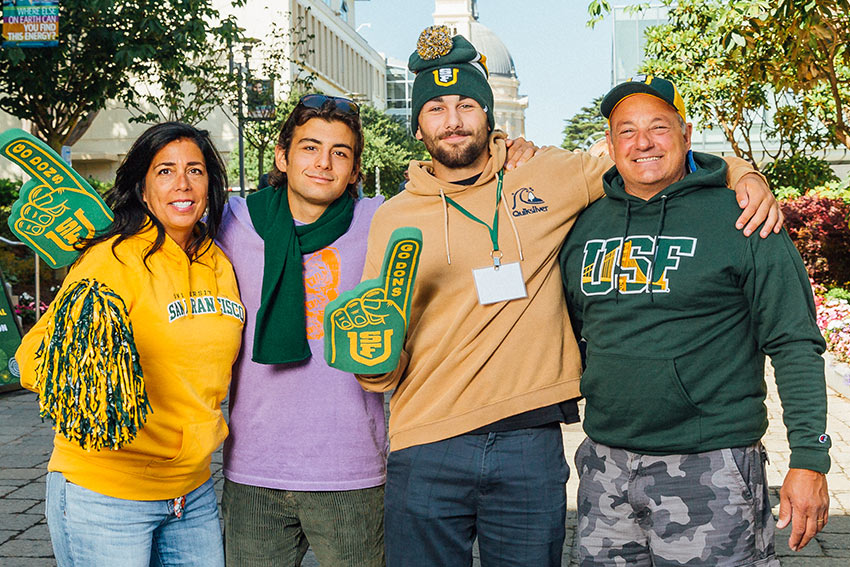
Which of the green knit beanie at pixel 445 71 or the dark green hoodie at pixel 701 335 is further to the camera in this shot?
the green knit beanie at pixel 445 71

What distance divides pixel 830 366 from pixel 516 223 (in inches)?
297

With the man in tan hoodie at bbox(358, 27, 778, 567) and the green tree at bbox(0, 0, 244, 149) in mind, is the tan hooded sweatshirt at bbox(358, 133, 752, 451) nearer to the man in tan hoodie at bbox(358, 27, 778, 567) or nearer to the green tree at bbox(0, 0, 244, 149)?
the man in tan hoodie at bbox(358, 27, 778, 567)

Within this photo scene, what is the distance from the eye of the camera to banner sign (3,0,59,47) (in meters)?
9.54

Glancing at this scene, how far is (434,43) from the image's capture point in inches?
129

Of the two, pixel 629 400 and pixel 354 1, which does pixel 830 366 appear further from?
pixel 354 1

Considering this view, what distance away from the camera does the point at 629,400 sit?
9.00 ft

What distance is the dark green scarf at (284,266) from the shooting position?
296 cm

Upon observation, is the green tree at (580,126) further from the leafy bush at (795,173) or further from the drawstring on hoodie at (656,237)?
the drawstring on hoodie at (656,237)

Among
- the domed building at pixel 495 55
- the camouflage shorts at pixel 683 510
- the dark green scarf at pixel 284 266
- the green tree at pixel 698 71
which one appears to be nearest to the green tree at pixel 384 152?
the green tree at pixel 698 71

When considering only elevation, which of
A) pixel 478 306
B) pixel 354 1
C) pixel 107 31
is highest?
pixel 354 1

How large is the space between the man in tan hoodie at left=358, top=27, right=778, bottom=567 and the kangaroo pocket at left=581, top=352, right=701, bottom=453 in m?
0.19

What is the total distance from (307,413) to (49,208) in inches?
40.8

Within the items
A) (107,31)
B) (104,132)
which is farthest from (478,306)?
(104,132)

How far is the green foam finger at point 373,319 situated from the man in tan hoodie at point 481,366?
0.24 meters
